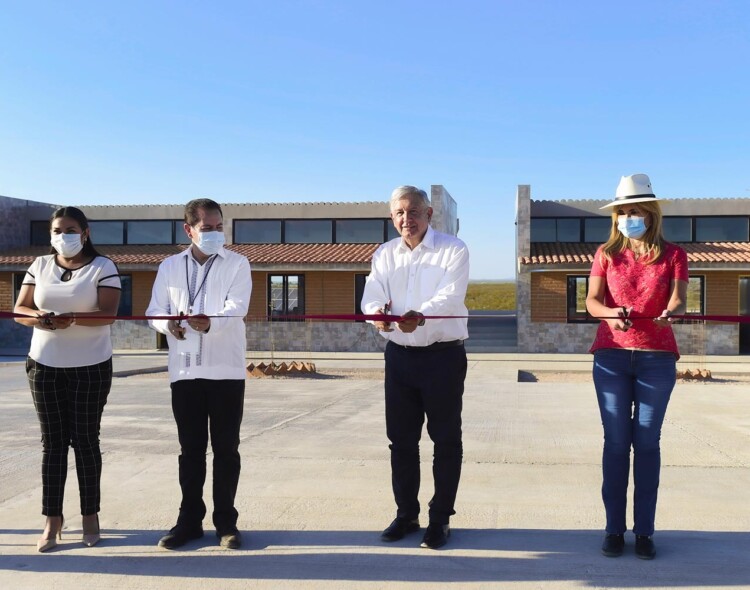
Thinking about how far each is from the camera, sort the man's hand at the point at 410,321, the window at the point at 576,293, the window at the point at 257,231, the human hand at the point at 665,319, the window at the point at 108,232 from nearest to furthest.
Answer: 1. the human hand at the point at 665,319
2. the man's hand at the point at 410,321
3. the window at the point at 576,293
4. the window at the point at 257,231
5. the window at the point at 108,232

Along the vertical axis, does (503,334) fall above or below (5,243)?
below

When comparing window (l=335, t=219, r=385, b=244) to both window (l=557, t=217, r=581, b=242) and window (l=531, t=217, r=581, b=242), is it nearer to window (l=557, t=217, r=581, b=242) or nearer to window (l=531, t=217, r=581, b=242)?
window (l=531, t=217, r=581, b=242)

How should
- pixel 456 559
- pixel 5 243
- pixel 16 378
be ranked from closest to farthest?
pixel 456 559 → pixel 16 378 → pixel 5 243

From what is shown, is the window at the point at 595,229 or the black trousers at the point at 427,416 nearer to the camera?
the black trousers at the point at 427,416

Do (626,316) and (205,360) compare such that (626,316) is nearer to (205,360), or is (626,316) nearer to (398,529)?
(398,529)

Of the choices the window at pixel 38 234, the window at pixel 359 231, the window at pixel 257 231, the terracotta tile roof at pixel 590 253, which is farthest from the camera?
the window at pixel 38 234

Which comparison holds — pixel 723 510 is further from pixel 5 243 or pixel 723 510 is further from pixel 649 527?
pixel 5 243

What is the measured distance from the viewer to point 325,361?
761 inches

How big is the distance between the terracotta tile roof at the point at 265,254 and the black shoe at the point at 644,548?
1842 cm

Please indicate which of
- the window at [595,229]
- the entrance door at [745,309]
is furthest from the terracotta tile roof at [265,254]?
the entrance door at [745,309]

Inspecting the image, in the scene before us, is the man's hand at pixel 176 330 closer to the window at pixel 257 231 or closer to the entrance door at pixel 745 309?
the window at pixel 257 231

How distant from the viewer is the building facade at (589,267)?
21594mm

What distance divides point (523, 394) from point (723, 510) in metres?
6.87

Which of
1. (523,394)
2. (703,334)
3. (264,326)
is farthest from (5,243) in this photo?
(703,334)
